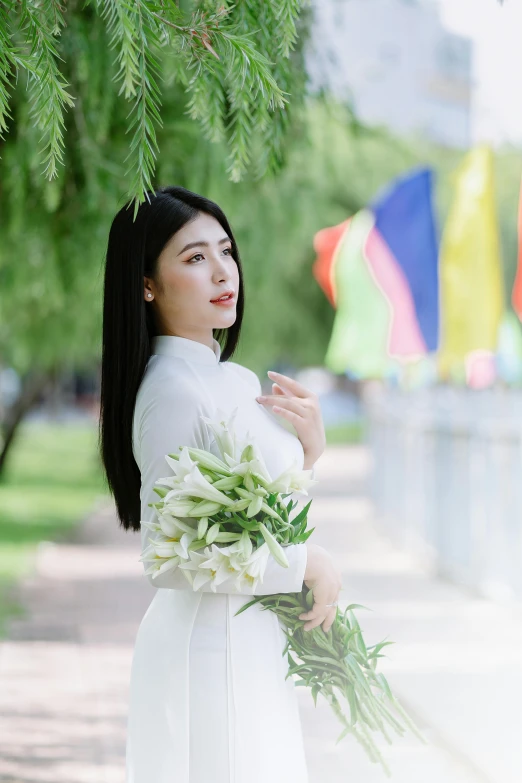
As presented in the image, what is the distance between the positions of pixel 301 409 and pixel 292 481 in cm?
31

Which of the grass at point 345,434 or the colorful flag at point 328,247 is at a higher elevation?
the colorful flag at point 328,247

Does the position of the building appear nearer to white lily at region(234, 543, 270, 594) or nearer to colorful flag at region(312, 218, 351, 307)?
colorful flag at region(312, 218, 351, 307)

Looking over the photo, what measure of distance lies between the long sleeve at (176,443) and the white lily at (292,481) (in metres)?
0.12

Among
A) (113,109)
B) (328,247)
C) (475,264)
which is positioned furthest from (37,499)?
(113,109)

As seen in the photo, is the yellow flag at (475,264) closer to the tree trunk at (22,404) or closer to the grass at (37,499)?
the grass at (37,499)

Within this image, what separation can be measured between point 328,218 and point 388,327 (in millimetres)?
2117

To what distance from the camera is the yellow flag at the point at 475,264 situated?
937 centimetres

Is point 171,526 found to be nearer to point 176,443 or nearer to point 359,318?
point 176,443

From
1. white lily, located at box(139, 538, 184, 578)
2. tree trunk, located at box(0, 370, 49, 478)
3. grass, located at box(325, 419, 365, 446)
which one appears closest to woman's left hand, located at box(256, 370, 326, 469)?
white lily, located at box(139, 538, 184, 578)

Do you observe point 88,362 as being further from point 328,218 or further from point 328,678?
point 328,678

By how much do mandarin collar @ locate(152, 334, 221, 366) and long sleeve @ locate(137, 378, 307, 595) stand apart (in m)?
0.15

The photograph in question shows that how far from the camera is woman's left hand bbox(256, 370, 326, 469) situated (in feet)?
8.75

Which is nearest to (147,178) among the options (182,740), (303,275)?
(182,740)

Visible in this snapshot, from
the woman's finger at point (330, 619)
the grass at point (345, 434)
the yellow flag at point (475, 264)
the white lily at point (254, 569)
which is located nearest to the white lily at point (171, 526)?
the white lily at point (254, 569)
